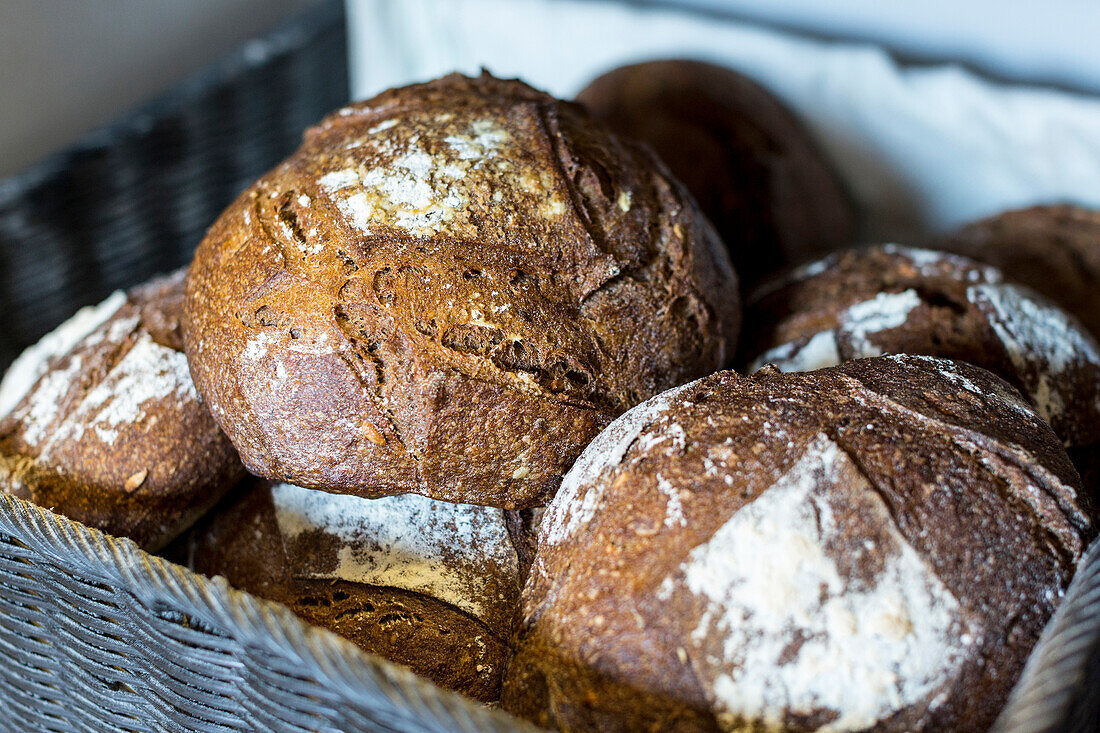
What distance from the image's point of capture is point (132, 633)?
3.26ft

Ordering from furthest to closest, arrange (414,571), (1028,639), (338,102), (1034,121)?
(338,102), (1034,121), (414,571), (1028,639)

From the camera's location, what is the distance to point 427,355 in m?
0.98

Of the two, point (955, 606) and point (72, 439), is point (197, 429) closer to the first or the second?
point (72, 439)

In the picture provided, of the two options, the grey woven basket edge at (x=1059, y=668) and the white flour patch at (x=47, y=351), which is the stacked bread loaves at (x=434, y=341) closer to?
the white flour patch at (x=47, y=351)

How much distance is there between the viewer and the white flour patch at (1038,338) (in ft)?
4.00

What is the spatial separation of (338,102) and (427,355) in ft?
6.68

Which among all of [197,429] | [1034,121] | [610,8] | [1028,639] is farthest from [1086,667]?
[610,8]

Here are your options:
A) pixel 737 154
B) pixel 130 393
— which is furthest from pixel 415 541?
pixel 737 154

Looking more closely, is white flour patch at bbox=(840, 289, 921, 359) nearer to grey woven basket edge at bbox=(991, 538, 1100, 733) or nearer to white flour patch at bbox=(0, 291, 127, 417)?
grey woven basket edge at bbox=(991, 538, 1100, 733)

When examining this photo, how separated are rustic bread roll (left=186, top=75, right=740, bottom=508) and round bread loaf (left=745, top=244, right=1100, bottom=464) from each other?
22cm

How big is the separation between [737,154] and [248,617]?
53.7 inches

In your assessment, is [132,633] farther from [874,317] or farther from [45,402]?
[874,317]

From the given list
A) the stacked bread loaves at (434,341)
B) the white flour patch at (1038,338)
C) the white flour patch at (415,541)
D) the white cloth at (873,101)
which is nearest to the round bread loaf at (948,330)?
the white flour patch at (1038,338)

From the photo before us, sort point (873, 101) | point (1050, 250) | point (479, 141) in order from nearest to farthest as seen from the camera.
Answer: point (479, 141) → point (1050, 250) → point (873, 101)
